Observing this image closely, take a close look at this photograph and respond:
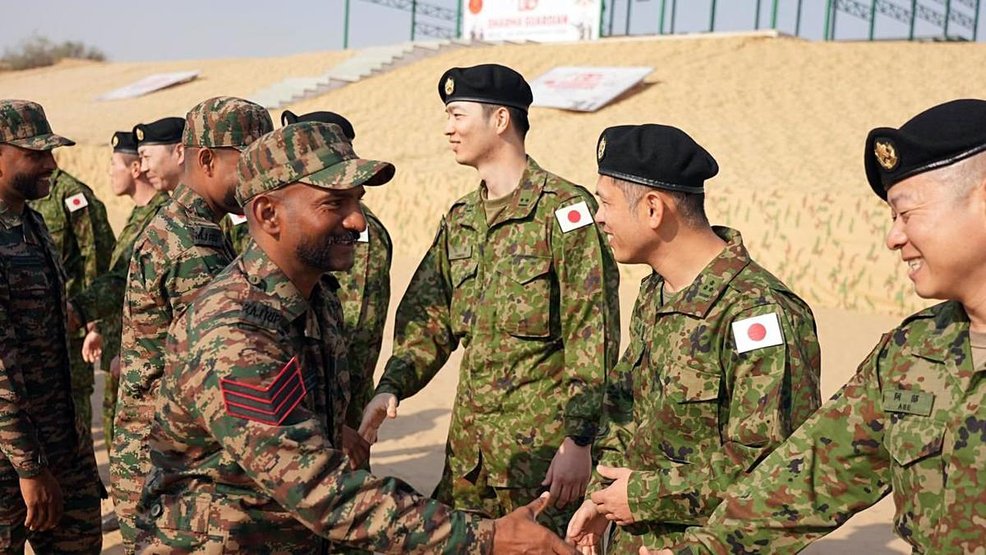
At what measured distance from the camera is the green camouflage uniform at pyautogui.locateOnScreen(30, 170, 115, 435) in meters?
7.03

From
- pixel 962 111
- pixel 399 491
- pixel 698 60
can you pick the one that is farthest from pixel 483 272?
pixel 698 60

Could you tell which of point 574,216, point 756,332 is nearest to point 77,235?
→ point 574,216

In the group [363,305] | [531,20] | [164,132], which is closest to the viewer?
[363,305]

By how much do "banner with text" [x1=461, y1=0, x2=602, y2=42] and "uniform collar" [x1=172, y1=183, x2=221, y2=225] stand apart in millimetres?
28961

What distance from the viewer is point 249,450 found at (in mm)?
2473

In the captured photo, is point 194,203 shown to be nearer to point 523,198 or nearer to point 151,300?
point 151,300

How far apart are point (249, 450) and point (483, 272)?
6.31 ft

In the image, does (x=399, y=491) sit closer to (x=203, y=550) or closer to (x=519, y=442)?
(x=203, y=550)

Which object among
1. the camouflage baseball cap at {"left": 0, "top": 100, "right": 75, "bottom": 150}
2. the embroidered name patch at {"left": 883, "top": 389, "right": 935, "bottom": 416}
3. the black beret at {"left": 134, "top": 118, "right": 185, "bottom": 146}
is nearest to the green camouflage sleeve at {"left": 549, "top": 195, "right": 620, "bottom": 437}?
the embroidered name patch at {"left": 883, "top": 389, "right": 935, "bottom": 416}

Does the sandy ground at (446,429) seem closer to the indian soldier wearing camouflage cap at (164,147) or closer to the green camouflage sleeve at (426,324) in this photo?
the indian soldier wearing camouflage cap at (164,147)

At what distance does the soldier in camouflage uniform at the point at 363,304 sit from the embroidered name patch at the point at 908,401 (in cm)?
315

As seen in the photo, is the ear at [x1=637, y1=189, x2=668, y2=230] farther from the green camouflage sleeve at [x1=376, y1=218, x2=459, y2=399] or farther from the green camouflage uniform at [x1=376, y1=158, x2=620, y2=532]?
the green camouflage sleeve at [x1=376, y1=218, x2=459, y2=399]

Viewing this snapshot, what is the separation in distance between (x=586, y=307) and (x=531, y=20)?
3041 centimetres

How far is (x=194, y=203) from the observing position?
13.3 ft
